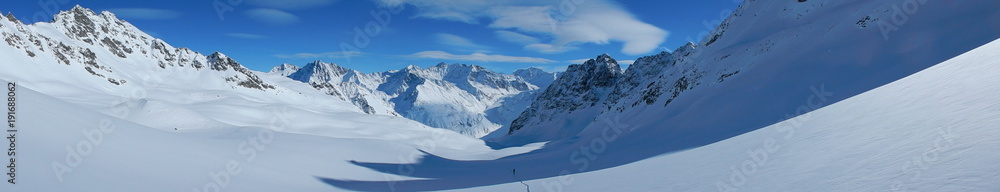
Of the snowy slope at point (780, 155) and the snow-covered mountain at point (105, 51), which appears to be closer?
the snowy slope at point (780, 155)

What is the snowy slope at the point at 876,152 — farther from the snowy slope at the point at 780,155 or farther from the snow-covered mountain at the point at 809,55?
the snow-covered mountain at the point at 809,55

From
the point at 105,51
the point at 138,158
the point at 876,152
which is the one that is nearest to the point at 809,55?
the point at 876,152

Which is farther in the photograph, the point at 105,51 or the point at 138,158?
the point at 105,51

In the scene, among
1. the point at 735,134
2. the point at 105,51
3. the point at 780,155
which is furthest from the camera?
the point at 105,51

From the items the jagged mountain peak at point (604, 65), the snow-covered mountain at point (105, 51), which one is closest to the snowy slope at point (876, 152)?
the snow-covered mountain at point (105, 51)

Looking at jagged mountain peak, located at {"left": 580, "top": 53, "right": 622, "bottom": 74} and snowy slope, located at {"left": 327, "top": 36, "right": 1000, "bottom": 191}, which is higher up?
jagged mountain peak, located at {"left": 580, "top": 53, "right": 622, "bottom": 74}

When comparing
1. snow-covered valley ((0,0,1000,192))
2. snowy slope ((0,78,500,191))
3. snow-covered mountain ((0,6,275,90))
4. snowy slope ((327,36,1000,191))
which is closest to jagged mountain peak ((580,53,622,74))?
snow-covered valley ((0,0,1000,192))

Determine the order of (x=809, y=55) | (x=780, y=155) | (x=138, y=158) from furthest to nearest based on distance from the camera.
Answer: (x=809, y=55)
(x=138, y=158)
(x=780, y=155)

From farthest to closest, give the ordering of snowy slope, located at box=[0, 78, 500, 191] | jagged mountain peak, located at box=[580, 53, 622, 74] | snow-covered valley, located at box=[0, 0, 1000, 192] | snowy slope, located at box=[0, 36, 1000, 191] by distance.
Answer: jagged mountain peak, located at box=[580, 53, 622, 74], snowy slope, located at box=[0, 78, 500, 191], snow-covered valley, located at box=[0, 0, 1000, 192], snowy slope, located at box=[0, 36, 1000, 191]

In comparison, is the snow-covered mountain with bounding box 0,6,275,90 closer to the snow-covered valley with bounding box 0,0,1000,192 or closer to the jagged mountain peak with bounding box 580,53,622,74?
the snow-covered valley with bounding box 0,0,1000,192

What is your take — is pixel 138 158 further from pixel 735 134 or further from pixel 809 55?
pixel 809 55

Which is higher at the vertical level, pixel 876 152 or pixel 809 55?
pixel 809 55

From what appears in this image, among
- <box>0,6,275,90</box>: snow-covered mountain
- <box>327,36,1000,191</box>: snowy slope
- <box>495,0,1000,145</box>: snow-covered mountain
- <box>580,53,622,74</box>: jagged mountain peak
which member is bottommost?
<box>327,36,1000,191</box>: snowy slope

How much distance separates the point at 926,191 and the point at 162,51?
156860 mm
